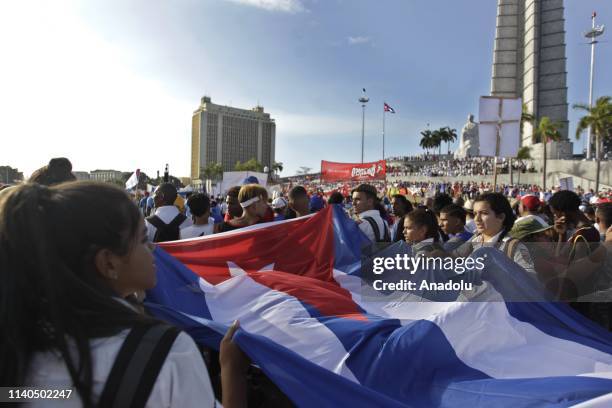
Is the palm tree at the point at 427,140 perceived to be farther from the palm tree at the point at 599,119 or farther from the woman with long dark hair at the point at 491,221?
the woman with long dark hair at the point at 491,221

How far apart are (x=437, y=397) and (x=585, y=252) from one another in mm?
2034

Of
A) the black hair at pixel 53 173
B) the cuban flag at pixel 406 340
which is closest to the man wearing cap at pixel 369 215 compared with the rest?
the cuban flag at pixel 406 340

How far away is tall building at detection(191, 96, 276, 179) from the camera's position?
140250 millimetres

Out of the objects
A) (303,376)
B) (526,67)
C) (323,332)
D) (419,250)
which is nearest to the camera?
(303,376)

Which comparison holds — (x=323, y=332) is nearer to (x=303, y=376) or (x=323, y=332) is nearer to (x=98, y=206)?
(x=303, y=376)

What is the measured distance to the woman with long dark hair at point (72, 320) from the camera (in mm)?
1052

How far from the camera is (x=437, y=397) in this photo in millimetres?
2613

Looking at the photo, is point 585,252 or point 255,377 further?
point 585,252

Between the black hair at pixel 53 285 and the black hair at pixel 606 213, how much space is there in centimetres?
467

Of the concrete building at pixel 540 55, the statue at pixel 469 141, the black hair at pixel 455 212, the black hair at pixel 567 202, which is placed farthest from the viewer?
the statue at pixel 469 141

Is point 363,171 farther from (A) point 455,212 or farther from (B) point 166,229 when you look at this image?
(B) point 166,229

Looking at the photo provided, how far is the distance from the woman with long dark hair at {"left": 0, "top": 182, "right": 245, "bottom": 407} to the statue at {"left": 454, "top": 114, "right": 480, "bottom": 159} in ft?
258

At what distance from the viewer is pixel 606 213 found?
4406 mm

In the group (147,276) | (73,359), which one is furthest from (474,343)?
(73,359)
